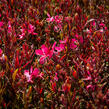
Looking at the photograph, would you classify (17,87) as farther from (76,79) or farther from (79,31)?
(79,31)

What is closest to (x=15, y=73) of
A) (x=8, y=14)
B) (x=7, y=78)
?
(x=7, y=78)

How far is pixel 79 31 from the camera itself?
2.38m

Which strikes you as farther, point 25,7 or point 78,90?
point 25,7

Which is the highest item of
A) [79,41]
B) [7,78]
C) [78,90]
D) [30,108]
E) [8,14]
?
[8,14]

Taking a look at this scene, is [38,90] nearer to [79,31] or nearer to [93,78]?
[93,78]

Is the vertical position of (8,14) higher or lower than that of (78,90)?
higher

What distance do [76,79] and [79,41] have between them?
0.56 metres

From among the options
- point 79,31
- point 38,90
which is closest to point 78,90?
point 38,90

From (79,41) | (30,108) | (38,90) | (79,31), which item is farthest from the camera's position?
(79,31)

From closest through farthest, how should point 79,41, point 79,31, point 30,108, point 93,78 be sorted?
point 93,78
point 30,108
point 79,41
point 79,31

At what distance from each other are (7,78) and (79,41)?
923mm

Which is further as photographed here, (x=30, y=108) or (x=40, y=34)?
(x=40, y=34)

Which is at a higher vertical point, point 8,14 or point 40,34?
point 8,14

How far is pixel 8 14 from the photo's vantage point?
2758 mm
